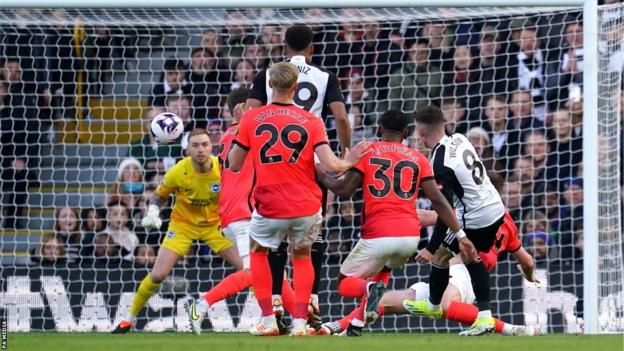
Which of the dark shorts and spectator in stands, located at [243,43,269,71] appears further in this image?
spectator in stands, located at [243,43,269,71]

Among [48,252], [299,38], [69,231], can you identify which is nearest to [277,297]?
[299,38]

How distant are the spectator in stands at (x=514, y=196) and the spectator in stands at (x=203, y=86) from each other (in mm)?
3355

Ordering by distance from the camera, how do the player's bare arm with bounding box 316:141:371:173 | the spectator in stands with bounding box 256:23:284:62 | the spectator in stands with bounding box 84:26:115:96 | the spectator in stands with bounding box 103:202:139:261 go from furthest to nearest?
1. the spectator in stands with bounding box 84:26:115:96
2. the spectator in stands with bounding box 256:23:284:62
3. the spectator in stands with bounding box 103:202:139:261
4. the player's bare arm with bounding box 316:141:371:173

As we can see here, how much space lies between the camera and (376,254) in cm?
918

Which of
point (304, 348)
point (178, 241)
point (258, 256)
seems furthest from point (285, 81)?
point (178, 241)

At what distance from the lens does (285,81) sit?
8352mm

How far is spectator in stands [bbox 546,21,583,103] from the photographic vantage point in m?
12.9

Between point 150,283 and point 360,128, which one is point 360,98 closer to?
point 360,128

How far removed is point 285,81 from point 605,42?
415 cm

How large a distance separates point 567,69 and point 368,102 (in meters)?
2.15

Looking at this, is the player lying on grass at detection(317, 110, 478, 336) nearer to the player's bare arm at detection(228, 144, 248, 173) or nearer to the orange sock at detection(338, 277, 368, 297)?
the orange sock at detection(338, 277, 368, 297)

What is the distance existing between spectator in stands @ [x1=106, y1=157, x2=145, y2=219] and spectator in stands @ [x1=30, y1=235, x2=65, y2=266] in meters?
0.73

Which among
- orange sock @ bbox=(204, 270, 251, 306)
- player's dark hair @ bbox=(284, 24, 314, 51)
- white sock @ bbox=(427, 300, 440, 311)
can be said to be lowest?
white sock @ bbox=(427, 300, 440, 311)

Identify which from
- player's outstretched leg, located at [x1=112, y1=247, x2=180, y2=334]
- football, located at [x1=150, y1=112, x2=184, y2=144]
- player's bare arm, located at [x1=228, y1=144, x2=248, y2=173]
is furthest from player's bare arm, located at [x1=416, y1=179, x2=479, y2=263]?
player's outstretched leg, located at [x1=112, y1=247, x2=180, y2=334]
